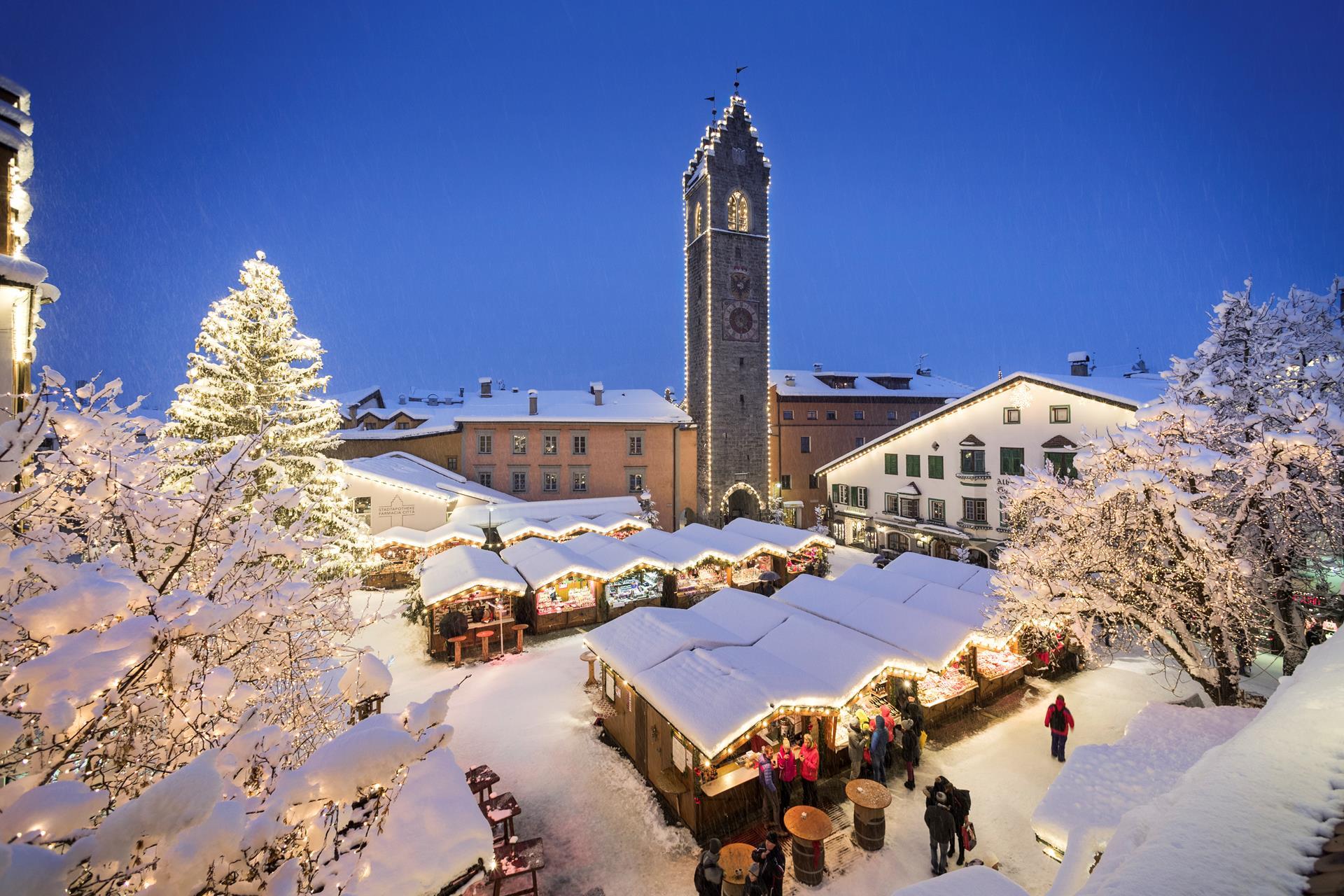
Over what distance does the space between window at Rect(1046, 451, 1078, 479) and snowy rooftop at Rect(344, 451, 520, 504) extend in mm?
25900

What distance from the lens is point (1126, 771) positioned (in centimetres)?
727

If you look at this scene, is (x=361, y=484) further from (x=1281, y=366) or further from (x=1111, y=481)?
(x=1281, y=366)

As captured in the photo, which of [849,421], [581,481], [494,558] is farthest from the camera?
[849,421]

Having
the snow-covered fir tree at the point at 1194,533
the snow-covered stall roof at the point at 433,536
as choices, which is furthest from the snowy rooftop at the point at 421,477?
the snow-covered fir tree at the point at 1194,533

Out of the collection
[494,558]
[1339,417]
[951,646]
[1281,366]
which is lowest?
[951,646]

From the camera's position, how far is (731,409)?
3616cm

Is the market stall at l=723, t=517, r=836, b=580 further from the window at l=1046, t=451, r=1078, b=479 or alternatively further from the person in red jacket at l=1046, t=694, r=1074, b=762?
the person in red jacket at l=1046, t=694, r=1074, b=762

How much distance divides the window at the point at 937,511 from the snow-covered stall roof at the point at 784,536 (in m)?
7.61

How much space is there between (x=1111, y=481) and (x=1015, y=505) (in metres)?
2.77

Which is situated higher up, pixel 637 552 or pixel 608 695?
pixel 637 552

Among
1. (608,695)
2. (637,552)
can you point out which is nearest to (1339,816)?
(608,695)

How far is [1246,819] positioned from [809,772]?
757 cm

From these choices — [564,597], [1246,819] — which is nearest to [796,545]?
[564,597]

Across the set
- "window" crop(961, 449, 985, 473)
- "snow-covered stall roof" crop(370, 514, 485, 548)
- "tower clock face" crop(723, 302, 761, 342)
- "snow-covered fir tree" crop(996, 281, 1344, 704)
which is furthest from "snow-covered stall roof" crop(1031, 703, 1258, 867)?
"tower clock face" crop(723, 302, 761, 342)
